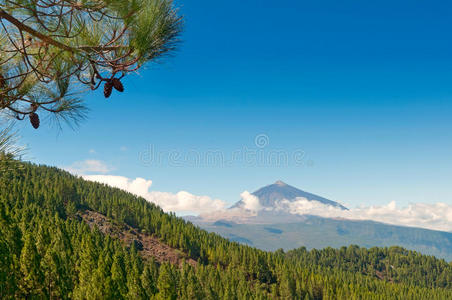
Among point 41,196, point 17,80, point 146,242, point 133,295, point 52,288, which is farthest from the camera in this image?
point 146,242

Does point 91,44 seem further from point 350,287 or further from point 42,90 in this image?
point 350,287

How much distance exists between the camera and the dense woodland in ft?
131

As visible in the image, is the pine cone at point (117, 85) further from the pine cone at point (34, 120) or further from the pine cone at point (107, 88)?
the pine cone at point (34, 120)

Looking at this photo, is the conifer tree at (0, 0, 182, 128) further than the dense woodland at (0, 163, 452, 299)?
No

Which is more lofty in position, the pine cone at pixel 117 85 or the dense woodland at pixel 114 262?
the pine cone at pixel 117 85

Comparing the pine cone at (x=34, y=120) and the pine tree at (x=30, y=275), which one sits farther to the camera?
the pine tree at (x=30, y=275)

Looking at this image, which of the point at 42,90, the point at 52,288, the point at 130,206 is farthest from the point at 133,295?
the point at 130,206

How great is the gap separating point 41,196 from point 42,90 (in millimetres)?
137346

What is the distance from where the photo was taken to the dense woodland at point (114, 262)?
40.0m

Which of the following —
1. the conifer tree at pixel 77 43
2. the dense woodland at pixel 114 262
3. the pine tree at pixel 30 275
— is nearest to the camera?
the conifer tree at pixel 77 43

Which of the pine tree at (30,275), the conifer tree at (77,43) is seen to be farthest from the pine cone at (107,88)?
the pine tree at (30,275)

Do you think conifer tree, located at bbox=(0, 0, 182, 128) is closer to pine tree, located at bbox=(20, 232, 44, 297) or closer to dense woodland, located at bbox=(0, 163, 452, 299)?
dense woodland, located at bbox=(0, 163, 452, 299)

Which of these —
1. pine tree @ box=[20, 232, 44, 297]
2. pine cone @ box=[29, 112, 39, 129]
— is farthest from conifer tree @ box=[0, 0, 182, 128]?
pine tree @ box=[20, 232, 44, 297]

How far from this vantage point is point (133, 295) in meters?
49.4
